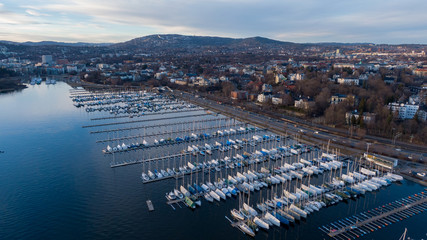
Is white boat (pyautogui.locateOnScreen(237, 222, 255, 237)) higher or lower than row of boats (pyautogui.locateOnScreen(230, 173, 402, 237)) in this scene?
lower

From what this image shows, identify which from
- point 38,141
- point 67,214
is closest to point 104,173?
point 67,214

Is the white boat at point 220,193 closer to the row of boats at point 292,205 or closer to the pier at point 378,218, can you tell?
the row of boats at point 292,205

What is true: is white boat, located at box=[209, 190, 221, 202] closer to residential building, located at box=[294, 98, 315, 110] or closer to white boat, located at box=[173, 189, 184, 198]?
white boat, located at box=[173, 189, 184, 198]

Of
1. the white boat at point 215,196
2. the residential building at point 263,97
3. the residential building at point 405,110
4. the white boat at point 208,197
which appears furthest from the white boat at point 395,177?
the residential building at point 263,97

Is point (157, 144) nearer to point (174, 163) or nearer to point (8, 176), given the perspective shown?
point (174, 163)

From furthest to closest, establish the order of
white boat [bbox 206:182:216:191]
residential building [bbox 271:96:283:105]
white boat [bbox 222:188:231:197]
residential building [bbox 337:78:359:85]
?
residential building [bbox 337:78:359:85]
residential building [bbox 271:96:283:105]
white boat [bbox 206:182:216:191]
white boat [bbox 222:188:231:197]

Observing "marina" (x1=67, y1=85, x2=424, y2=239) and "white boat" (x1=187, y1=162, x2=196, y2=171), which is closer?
"marina" (x1=67, y1=85, x2=424, y2=239)

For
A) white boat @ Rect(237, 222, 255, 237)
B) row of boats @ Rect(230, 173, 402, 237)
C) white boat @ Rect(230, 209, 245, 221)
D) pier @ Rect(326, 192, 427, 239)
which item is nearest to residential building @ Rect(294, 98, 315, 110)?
row of boats @ Rect(230, 173, 402, 237)
